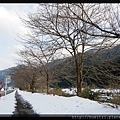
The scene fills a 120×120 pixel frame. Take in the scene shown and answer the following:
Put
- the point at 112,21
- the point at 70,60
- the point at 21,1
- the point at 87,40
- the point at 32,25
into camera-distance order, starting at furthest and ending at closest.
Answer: the point at 70,60 → the point at 87,40 → the point at 32,25 → the point at 112,21 → the point at 21,1

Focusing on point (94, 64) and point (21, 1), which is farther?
point (94, 64)

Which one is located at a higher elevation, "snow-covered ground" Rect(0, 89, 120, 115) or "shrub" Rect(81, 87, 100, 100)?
"shrub" Rect(81, 87, 100, 100)

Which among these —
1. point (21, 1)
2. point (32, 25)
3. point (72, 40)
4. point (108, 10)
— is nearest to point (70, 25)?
point (72, 40)

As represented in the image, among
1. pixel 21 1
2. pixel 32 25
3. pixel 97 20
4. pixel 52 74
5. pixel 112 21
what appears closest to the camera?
pixel 21 1

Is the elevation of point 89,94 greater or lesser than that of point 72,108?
greater

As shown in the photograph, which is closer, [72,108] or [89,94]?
[72,108]

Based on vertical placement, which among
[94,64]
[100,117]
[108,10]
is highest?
[108,10]

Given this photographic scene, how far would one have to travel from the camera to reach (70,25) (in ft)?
48.6

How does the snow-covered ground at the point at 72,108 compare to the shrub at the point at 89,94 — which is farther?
the shrub at the point at 89,94

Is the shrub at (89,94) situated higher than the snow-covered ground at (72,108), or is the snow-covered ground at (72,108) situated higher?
the shrub at (89,94)

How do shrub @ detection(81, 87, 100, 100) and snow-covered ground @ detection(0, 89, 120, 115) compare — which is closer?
snow-covered ground @ detection(0, 89, 120, 115)

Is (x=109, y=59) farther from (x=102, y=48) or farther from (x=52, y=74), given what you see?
(x=52, y=74)

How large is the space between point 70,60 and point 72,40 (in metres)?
2.42

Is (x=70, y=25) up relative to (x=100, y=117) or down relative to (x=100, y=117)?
up
